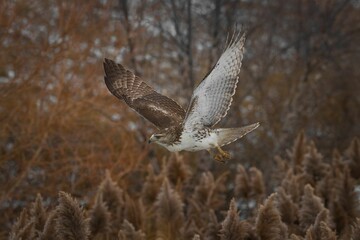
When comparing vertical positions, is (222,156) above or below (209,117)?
below

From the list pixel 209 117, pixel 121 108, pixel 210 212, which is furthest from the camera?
pixel 121 108

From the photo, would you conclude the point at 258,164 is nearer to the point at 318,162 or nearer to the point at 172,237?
the point at 318,162

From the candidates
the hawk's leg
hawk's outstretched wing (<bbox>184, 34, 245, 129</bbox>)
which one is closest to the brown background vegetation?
the hawk's leg

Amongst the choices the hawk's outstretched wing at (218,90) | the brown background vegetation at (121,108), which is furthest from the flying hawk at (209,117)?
the brown background vegetation at (121,108)

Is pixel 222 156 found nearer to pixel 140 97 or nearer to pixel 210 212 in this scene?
pixel 210 212

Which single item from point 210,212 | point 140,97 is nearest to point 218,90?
point 140,97

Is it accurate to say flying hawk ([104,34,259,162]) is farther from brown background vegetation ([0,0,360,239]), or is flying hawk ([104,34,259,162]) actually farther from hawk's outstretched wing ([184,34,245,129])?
brown background vegetation ([0,0,360,239])

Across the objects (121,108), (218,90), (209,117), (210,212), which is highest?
(121,108)

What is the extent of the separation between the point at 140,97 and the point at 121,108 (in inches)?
140

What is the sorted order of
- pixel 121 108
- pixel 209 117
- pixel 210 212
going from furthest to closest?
pixel 121 108, pixel 210 212, pixel 209 117

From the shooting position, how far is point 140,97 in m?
5.85

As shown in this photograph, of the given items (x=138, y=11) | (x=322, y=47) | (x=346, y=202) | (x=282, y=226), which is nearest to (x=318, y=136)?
(x=322, y=47)

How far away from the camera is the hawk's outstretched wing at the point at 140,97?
17.6 ft

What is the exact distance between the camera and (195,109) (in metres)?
4.77
